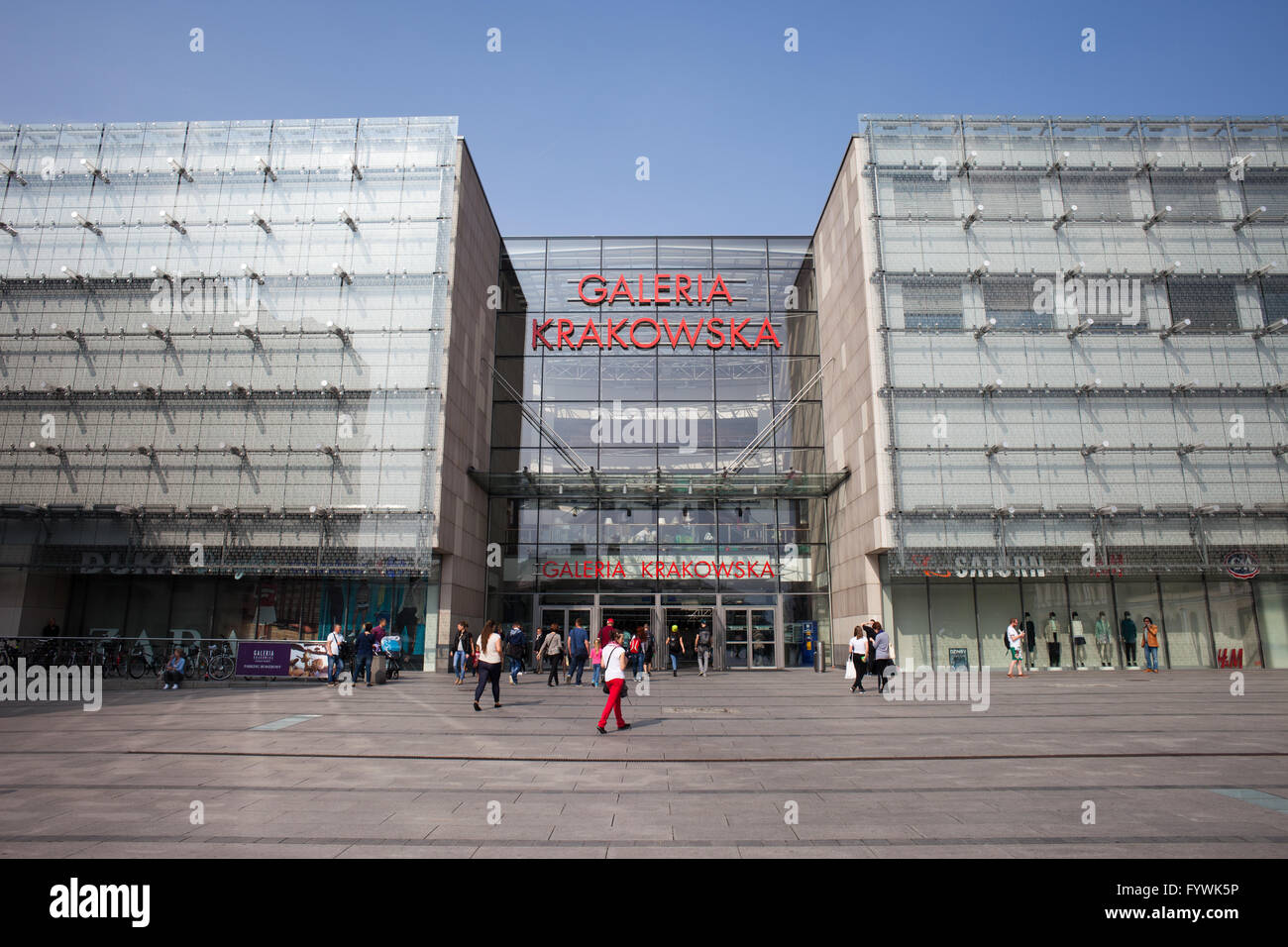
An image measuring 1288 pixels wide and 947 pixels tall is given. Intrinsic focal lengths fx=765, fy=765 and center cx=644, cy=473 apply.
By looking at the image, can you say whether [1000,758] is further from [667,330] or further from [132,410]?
[132,410]

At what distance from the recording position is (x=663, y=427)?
34219mm

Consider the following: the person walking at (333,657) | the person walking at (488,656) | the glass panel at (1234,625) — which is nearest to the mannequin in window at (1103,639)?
the glass panel at (1234,625)

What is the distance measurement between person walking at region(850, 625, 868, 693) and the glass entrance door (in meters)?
10.5

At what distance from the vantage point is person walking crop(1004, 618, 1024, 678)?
24.2 meters

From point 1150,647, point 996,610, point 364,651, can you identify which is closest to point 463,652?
point 364,651

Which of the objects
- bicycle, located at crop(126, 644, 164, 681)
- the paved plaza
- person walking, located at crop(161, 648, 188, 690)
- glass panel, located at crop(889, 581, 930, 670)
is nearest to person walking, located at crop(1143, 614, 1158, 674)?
glass panel, located at crop(889, 581, 930, 670)

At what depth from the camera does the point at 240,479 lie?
1104 inches

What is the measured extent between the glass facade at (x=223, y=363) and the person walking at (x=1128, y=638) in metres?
24.4

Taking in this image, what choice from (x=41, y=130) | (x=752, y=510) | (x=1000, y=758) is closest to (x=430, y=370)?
(x=752, y=510)

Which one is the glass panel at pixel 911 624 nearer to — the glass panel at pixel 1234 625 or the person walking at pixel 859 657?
the person walking at pixel 859 657

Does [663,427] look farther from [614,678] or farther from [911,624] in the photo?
[614,678]

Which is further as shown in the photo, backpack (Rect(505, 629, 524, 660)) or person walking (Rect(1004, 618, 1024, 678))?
person walking (Rect(1004, 618, 1024, 678))

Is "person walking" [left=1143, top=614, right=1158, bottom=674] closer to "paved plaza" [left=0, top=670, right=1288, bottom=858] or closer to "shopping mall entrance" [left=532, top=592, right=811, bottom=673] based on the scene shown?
"paved plaza" [left=0, top=670, right=1288, bottom=858]

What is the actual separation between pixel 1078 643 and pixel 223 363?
33.0m
